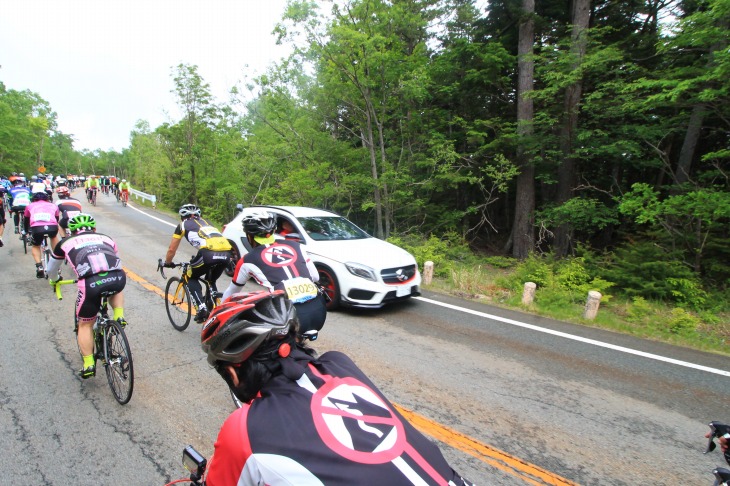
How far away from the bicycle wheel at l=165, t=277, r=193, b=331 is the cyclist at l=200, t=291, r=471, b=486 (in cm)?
415

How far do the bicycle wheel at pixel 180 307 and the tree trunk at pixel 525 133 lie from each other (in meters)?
9.99

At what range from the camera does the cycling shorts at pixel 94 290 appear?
3750 millimetres

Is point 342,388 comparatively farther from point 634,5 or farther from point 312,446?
→ point 634,5

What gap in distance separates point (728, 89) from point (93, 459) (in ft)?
37.8

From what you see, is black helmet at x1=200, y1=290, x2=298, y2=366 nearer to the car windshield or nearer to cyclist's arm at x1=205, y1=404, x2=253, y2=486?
cyclist's arm at x1=205, y1=404, x2=253, y2=486

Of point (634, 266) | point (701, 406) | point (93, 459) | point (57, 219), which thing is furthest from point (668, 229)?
point (57, 219)

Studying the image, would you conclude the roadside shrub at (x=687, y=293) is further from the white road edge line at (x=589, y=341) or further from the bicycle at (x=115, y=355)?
the bicycle at (x=115, y=355)

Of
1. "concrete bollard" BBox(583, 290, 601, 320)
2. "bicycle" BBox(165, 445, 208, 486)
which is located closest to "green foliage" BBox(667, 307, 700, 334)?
"concrete bollard" BBox(583, 290, 601, 320)

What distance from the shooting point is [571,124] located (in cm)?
1141

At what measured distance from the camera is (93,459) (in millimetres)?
2898

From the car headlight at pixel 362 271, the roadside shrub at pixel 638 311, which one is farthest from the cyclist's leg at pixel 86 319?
the roadside shrub at pixel 638 311

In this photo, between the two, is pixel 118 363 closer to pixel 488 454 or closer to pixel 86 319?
pixel 86 319

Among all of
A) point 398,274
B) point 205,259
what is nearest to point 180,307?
point 205,259

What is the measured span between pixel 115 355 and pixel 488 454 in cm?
367
